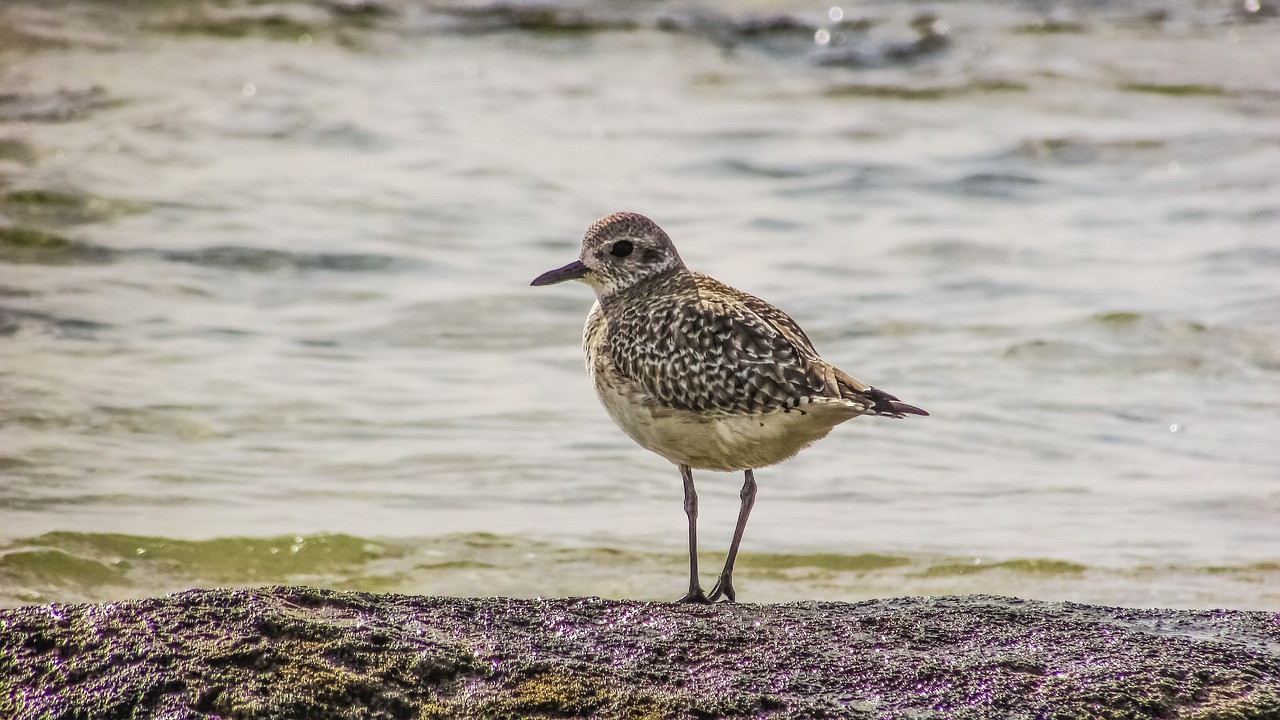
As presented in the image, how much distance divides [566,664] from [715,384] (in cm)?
179

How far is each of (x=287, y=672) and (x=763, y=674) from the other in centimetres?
125

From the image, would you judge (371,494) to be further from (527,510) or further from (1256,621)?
(1256,621)

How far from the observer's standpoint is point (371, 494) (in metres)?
8.09

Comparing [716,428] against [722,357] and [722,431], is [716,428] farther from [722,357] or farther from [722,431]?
[722,357]

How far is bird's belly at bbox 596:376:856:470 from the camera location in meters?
5.44

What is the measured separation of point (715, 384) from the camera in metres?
5.49

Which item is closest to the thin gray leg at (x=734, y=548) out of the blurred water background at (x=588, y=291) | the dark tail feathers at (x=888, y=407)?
the dark tail feathers at (x=888, y=407)

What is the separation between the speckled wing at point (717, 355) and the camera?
5430 mm

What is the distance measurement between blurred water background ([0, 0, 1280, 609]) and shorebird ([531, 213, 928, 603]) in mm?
1306

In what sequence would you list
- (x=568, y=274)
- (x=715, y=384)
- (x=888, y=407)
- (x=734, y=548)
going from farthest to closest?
1. (x=568, y=274)
2. (x=734, y=548)
3. (x=715, y=384)
4. (x=888, y=407)

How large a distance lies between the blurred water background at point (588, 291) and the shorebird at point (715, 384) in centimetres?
131

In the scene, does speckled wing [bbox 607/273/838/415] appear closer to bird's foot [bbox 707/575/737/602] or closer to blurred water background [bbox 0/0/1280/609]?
bird's foot [bbox 707/575/737/602]

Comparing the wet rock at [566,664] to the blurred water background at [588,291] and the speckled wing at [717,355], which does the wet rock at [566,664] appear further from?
the blurred water background at [588,291]

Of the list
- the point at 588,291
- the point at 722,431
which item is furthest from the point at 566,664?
the point at 588,291
